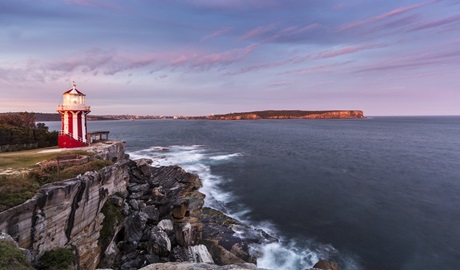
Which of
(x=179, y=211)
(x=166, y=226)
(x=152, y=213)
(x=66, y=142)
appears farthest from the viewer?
(x=66, y=142)

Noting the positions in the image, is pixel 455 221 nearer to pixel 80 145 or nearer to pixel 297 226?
pixel 297 226

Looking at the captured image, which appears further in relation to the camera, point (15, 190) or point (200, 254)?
point (200, 254)

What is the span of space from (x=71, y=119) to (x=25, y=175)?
14.4 meters

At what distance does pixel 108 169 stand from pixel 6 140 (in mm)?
14052

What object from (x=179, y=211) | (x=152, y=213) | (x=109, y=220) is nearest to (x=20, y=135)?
(x=109, y=220)

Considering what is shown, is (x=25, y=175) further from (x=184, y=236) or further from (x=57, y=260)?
(x=184, y=236)

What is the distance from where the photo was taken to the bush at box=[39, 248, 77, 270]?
39.3ft

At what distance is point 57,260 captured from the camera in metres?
12.4

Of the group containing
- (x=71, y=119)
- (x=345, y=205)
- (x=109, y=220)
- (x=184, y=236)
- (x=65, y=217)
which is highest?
(x=71, y=119)

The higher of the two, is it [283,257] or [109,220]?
[109,220]

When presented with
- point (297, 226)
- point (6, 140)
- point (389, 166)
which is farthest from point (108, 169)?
point (389, 166)

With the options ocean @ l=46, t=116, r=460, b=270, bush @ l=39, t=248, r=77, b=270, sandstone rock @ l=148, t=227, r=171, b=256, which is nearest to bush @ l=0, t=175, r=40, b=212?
bush @ l=39, t=248, r=77, b=270

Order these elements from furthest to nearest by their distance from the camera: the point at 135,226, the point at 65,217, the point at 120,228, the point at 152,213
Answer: the point at 152,213, the point at 120,228, the point at 135,226, the point at 65,217

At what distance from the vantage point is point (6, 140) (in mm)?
25781
